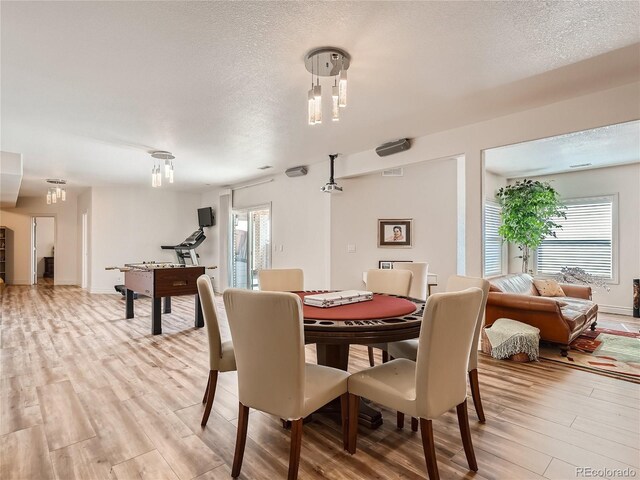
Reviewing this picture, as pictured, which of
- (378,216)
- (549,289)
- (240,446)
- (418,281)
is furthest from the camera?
(378,216)

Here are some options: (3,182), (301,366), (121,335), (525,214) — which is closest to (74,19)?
(301,366)

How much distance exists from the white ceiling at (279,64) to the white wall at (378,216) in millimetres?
1291

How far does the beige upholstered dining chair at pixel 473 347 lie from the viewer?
219cm

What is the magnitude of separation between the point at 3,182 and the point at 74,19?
527 cm

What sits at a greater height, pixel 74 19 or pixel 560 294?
pixel 74 19

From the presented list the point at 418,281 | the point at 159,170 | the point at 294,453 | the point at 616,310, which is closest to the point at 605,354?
the point at 418,281

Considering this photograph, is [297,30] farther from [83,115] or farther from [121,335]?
[121,335]

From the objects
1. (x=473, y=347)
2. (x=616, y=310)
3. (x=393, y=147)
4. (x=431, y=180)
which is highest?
(x=393, y=147)

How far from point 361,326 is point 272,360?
0.50 m

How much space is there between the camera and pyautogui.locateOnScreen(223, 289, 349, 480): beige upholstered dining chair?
4.99 feet

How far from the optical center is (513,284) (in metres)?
4.44

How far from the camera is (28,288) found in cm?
888

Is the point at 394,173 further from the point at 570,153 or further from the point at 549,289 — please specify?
the point at 549,289

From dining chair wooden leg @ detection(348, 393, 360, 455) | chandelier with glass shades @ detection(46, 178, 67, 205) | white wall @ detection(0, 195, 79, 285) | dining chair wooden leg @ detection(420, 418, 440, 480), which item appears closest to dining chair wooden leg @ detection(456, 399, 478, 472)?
dining chair wooden leg @ detection(420, 418, 440, 480)
